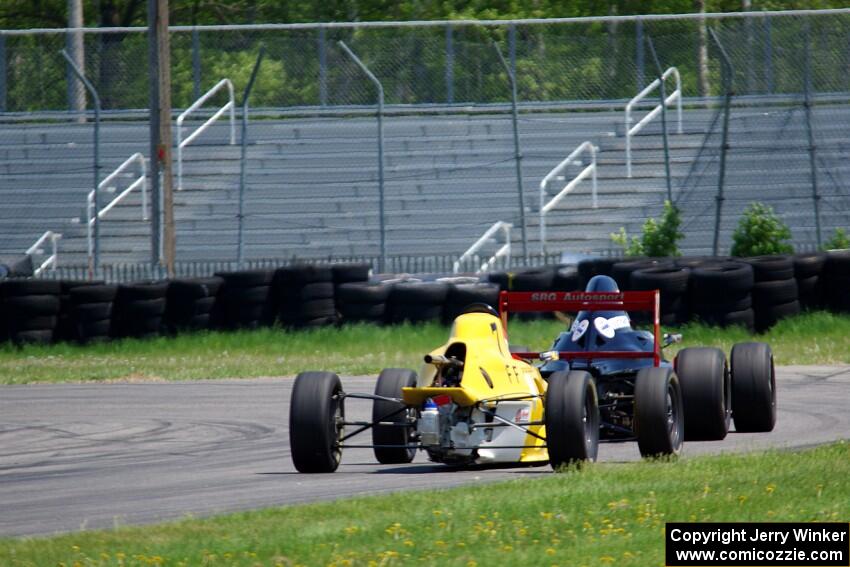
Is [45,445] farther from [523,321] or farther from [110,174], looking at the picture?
[110,174]

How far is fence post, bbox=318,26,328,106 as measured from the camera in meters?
24.8

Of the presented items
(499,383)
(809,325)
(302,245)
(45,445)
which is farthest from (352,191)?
(499,383)

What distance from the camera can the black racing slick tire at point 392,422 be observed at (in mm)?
10953

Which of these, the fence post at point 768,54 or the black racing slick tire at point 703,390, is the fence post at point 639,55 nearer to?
the fence post at point 768,54

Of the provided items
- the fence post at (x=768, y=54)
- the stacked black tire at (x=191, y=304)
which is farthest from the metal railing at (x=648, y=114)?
the stacked black tire at (x=191, y=304)

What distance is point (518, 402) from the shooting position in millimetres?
10469

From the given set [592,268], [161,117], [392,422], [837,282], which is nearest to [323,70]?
[161,117]

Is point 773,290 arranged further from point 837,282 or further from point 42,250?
point 42,250

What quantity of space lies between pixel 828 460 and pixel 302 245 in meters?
15.8

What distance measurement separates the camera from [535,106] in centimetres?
2475

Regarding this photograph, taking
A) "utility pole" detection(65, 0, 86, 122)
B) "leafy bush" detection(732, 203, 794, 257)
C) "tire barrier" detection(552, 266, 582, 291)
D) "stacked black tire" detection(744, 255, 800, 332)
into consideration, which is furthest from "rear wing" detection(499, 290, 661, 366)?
"utility pole" detection(65, 0, 86, 122)

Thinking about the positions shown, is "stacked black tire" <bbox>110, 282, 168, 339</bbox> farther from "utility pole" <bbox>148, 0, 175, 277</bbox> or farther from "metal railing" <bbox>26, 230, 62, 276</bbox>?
"metal railing" <bbox>26, 230, 62, 276</bbox>

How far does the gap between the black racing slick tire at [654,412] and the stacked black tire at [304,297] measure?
408 inches

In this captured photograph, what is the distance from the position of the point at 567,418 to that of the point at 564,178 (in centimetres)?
1664
